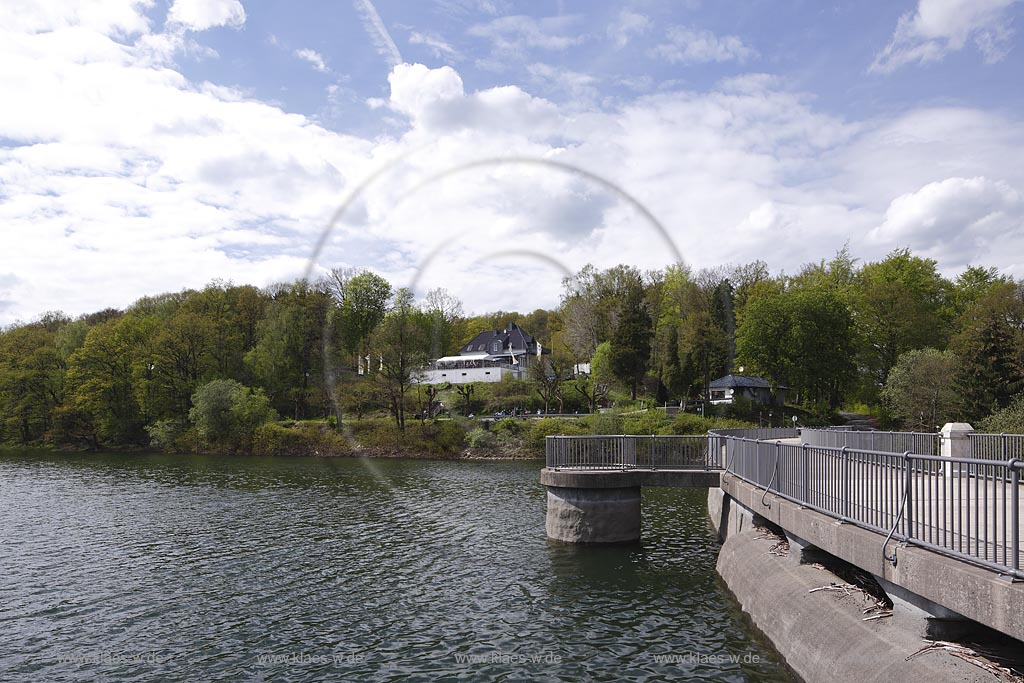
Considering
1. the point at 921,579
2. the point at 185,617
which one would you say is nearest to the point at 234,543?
the point at 185,617

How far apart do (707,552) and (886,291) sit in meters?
66.7

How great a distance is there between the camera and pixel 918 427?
56.4 meters

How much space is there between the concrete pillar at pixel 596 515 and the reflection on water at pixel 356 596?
1.73ft

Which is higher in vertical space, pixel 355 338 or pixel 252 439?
pixel 355 338

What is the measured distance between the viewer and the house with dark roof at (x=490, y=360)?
105312mm

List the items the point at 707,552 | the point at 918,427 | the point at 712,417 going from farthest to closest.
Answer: the point at 712,417, the point at 918,427, the point at 707,552

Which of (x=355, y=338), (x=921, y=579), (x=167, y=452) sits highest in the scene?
(x=355, y=338)

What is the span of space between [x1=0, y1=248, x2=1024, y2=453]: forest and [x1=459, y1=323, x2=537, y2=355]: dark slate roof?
93.3 feet

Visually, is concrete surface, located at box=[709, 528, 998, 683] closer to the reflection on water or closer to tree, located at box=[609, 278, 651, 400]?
the reflection on water

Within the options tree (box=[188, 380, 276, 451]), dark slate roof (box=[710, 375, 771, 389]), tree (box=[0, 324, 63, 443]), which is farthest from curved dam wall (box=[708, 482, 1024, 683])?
tree (box=[0, 324, 63, 443])

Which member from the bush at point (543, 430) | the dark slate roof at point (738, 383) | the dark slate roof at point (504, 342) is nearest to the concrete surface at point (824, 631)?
the bush at point (543, 430)

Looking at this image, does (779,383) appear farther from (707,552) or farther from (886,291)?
(707,552)

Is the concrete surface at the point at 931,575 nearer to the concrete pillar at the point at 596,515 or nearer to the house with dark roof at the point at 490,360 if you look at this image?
the concrete pillar at the point at 596,515

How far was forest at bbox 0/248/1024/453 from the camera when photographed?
245 feet
